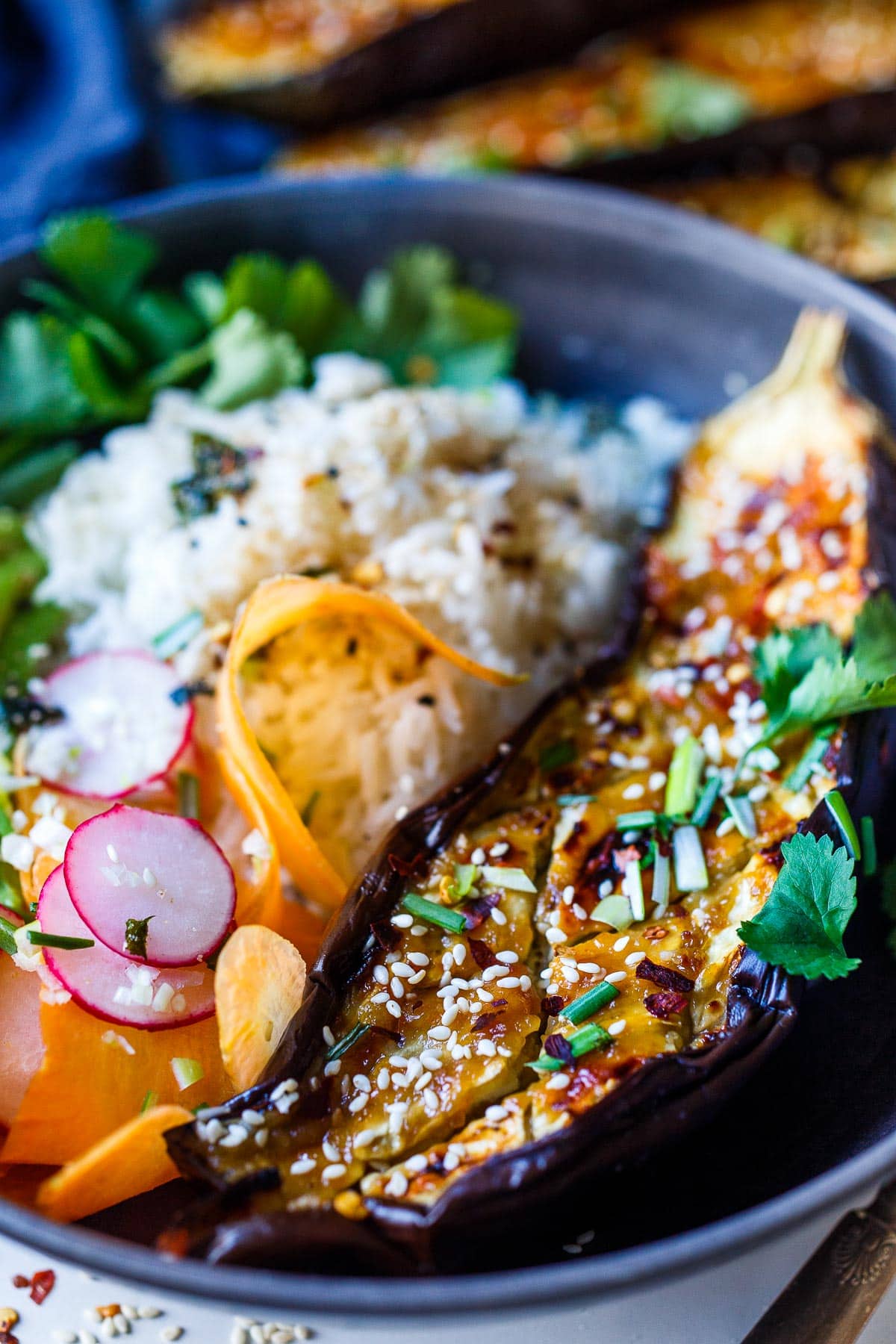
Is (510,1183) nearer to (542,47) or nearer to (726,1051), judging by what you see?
(726,1051)

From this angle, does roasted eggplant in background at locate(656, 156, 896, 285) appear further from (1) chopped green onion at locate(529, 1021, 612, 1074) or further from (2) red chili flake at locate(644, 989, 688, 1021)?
(1) chopped green onion at locate(529, 1021, 612, 1074)

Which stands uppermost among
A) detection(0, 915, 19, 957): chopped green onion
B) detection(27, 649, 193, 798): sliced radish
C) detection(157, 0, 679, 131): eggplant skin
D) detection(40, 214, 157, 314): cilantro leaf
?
detection(157, 0, 679, 131): eggplant skin

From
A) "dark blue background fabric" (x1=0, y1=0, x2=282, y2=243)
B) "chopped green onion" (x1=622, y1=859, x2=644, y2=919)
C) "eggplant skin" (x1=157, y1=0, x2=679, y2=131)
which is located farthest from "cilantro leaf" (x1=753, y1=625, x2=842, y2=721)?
"dark blue background fabric" (x1=0, y1=0, x2=282, y2=243)

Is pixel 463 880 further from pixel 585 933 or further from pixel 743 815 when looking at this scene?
pixel 743 815

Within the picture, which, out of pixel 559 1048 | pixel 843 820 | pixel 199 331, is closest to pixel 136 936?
pixel 559 1048

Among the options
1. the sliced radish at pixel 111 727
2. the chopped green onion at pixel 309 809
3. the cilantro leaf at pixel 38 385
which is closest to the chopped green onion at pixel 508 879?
the chopped green onion at pixel 309 809

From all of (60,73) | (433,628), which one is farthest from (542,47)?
(433,628)
